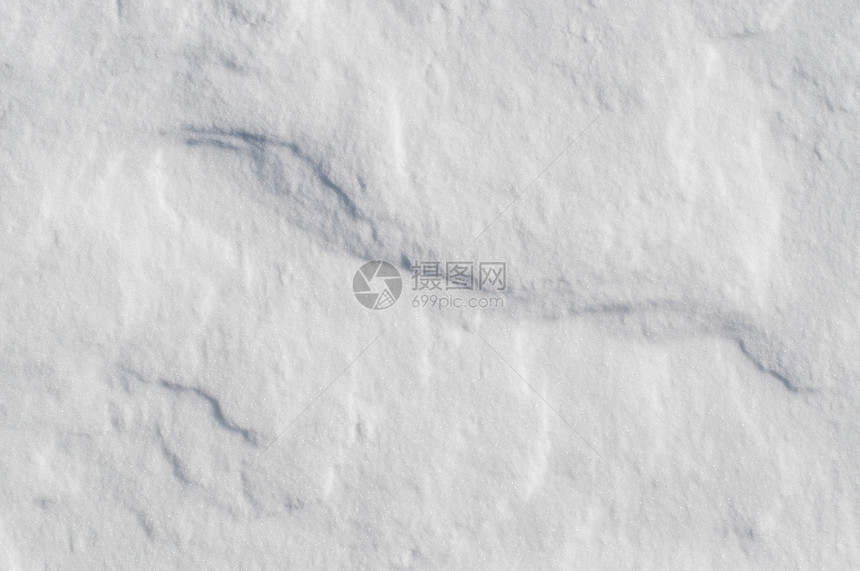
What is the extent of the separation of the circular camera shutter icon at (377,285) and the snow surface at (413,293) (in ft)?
0.07

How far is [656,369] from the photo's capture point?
3.75 ft

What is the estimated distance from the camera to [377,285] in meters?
1.17

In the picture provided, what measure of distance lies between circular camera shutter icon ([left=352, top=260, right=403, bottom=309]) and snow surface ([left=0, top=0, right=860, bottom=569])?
2cm

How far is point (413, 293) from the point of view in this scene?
3.83ft

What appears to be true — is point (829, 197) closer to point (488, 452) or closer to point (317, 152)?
point (488, 452)

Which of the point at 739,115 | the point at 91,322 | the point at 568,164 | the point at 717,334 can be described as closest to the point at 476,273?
the point at 568,164

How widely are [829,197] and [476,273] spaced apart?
608mm

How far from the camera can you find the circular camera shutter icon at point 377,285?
116 centimetres

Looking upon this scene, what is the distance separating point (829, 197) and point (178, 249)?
1089 millimetres

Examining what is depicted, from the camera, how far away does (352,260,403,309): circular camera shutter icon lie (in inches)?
45.8

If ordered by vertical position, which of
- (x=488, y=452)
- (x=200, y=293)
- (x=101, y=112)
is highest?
(x=101, y=112)

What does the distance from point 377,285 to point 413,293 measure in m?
0.06

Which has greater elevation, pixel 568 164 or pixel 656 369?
pixel 568 164

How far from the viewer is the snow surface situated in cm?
112
